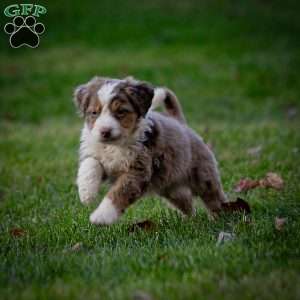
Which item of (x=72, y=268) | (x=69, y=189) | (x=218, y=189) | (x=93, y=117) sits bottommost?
(x=69, y=189)

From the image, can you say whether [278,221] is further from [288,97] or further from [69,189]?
[288,97]

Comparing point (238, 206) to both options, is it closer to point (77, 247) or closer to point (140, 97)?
point (140, 97)

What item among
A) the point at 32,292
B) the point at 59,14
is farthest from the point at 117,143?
the point at 59,14

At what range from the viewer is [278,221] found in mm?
5039

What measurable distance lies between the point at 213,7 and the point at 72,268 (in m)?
22.6

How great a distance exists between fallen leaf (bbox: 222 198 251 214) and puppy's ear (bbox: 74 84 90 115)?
1522mm

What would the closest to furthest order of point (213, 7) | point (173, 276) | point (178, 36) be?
point (173, 276) → point (178, 36) → point (213, 7)

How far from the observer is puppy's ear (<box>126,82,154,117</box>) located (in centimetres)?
538

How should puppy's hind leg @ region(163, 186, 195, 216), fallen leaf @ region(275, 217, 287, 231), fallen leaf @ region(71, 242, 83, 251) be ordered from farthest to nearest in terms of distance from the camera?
puppy's hind leg @ region(163, 186, 195, 216)
fallen leaf @ region(275, 217, 287, 231)
fallen leaf @ region(71, 242, 83, 251)

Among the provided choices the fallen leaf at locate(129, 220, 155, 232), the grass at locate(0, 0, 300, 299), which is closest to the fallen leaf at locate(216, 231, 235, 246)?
the grass at locate(0, 0, 300, 299)

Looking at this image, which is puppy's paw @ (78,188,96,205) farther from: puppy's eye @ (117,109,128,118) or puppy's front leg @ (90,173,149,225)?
puppy's eye @ (117,109,128,118)

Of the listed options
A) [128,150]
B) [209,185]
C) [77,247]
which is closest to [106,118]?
[128,150]

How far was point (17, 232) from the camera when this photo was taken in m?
5.41

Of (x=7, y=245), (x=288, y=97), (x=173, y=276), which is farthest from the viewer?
(x=288, y=97)
